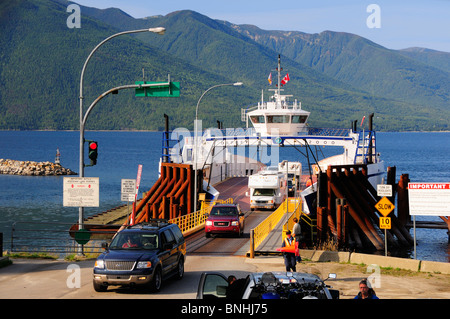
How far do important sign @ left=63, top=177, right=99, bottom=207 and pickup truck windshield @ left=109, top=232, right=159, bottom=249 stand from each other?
4.64 meters

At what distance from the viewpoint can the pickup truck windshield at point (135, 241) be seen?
55.6 feet

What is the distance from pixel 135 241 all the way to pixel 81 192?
17.4 ft

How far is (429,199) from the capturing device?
2188cm

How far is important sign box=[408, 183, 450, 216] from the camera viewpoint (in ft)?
70.8

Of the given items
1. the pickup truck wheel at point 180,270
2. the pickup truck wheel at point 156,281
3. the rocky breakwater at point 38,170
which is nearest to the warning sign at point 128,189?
the pickup truck wheel at point 180,270

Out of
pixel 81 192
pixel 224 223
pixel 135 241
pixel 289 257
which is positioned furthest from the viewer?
pixel 224 223

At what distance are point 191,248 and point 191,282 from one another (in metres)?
8.28

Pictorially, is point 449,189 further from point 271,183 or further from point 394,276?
point 271,183

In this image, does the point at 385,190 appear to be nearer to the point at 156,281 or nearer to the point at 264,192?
the point at 156,281

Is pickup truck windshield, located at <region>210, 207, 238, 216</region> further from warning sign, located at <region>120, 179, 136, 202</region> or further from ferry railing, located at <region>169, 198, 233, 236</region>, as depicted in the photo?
warning sign, located at <region>120, 179, 136, 202</region>

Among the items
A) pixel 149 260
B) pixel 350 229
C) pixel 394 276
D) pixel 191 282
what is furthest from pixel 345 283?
pixel 350 229

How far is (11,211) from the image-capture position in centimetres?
6994

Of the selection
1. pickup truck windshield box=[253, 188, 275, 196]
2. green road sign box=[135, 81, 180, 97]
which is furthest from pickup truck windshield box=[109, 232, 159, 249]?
pickup truck windshield box=[253, 188, 275, 196]

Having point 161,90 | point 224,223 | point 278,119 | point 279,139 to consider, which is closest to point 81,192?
point 161,90
